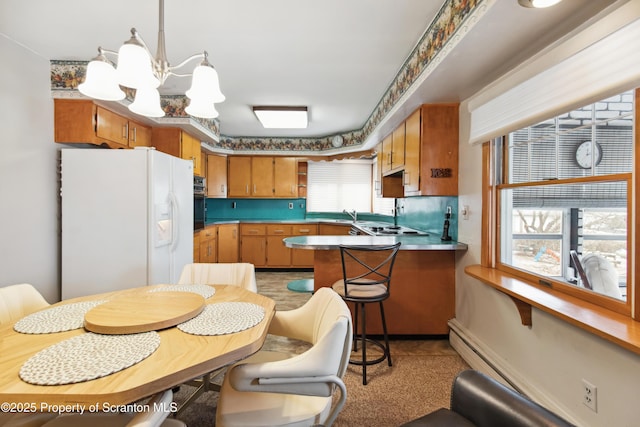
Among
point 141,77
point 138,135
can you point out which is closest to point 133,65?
point 141,77

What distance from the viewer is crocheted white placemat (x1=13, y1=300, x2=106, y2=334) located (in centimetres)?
116

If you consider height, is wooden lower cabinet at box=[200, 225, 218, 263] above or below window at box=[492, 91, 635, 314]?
below

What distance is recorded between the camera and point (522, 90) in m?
1.70

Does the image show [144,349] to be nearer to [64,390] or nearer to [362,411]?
[64,390]

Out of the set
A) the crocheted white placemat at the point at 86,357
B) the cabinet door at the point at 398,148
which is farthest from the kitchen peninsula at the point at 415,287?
the crocheted white placemat at the point at 86,357

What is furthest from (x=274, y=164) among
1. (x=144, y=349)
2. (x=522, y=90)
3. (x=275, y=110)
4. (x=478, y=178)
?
(x=144, y=349)

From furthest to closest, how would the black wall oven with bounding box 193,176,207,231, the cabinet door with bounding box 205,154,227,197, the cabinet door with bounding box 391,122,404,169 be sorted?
the cabinet door with bounding box 205,154,227,197 → the black wall oven with bounding box 193,176,207,231 → the cabinet door with bounding box 391,122,404,169

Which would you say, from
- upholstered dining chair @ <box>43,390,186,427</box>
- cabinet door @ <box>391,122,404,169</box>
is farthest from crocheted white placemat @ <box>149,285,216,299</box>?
cabinet door @ <box>391,122,404,169</box>

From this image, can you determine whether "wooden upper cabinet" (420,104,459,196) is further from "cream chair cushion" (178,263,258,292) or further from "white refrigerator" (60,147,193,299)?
"white refrigerator" (60,147,193,299)

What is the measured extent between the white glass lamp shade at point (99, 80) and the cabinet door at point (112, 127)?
1.63 metres

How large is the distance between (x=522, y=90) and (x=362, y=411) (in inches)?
80.4

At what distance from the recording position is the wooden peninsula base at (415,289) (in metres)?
2.67

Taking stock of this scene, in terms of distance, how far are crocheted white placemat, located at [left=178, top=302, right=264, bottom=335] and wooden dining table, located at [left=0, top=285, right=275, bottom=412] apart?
26 mm

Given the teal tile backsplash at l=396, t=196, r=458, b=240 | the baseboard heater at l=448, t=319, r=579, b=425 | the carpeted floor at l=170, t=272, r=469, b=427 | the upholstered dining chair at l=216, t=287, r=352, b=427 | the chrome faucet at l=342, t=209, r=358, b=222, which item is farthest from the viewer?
the chrome faucet at l=342, t=209, r=358, b=222
